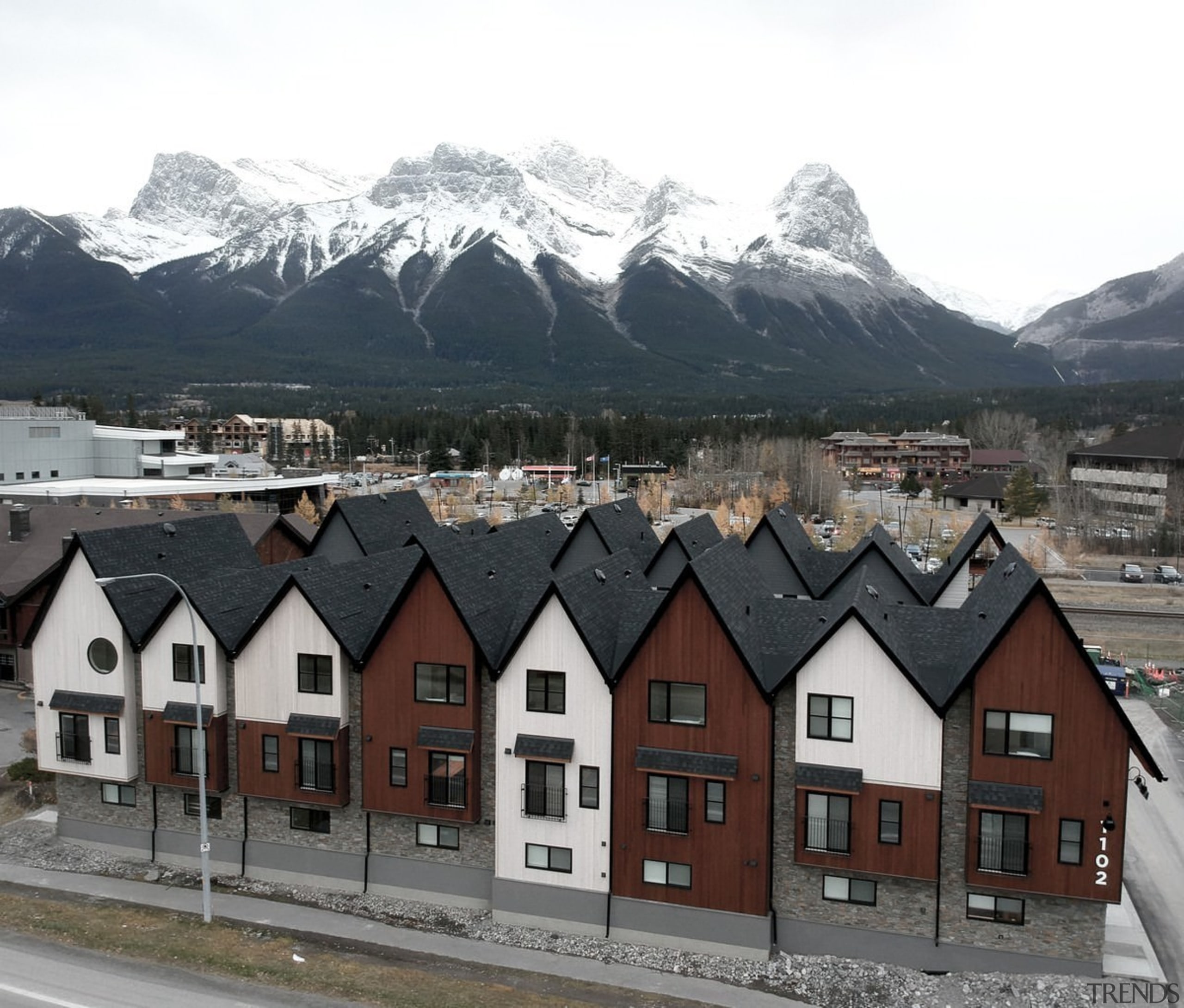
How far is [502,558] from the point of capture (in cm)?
3478

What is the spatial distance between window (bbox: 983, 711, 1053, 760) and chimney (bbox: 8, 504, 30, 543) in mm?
62193

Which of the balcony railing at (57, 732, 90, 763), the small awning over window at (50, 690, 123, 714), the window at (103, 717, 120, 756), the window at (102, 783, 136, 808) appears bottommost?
the window at (102, 783, 136, 808)

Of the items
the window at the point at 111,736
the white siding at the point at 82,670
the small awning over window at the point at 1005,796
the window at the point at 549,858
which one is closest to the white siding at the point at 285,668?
the white siding at the point at 82,670

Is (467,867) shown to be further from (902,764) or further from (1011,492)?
(1011,492)

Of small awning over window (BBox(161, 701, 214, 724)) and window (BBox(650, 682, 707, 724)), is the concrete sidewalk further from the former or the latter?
window (BBox(650, 682, 707, 724))

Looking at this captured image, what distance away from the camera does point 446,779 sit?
2886 cm

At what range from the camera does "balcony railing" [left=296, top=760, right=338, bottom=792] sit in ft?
97.9

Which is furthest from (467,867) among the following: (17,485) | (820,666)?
(17,485)

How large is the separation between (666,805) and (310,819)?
12390mm

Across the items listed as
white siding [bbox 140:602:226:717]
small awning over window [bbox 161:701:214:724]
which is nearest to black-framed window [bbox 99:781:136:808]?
white siding [bbox 140:602:226:717]

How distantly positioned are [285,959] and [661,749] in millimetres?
11834

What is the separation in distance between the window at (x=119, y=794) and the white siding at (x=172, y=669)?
361 cm

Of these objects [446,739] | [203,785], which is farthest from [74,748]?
[446,739]

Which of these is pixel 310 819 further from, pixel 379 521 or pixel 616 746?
pixel 379 521
